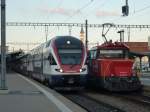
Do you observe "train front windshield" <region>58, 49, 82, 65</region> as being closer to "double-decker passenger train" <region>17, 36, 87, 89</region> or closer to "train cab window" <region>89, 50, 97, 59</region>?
"double-decker passenger train" <region>17, 36, 87, 89</region>

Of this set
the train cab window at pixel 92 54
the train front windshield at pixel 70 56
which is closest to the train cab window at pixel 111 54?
the train cab window at pixel 92 54

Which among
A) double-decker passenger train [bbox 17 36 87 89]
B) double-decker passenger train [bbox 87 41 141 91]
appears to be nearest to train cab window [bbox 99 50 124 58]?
double-decker passenger train [bbox 87 41 141 91]

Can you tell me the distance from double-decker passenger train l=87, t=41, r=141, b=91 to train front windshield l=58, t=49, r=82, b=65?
120 cm

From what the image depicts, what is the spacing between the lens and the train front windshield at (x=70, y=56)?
2838 cm

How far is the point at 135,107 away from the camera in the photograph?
68.6 ft

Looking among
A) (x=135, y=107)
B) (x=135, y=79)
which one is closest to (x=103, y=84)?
(x=135, y=79)

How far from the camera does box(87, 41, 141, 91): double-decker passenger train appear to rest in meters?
28.0

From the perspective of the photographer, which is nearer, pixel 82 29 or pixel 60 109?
pixel 60 109

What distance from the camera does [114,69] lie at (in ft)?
92.7

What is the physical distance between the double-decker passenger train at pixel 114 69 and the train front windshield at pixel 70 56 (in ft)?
3.95

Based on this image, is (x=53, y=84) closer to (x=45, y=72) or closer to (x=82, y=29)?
(x=45, y=72)

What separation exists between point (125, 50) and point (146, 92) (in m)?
2.76

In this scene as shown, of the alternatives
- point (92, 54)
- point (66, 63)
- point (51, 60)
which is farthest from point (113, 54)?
point (51, 60)

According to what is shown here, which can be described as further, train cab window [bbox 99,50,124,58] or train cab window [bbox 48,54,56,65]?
train cab window [bbox 99,50,124,58]
